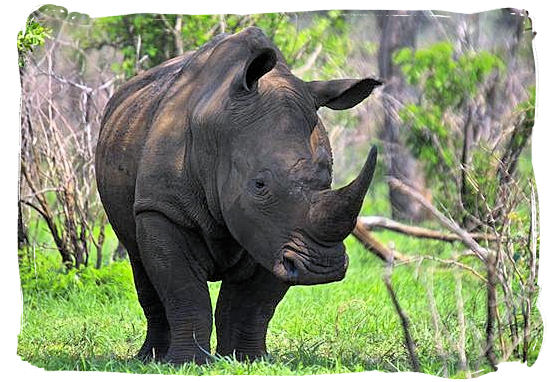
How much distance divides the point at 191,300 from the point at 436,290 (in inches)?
79.3

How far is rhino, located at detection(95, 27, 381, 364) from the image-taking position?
23.6ft

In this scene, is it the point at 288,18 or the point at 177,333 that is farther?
the point at 288,18

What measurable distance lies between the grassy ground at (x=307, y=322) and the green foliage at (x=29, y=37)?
115 cm

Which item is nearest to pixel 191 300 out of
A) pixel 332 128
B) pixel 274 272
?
pixel 274 272

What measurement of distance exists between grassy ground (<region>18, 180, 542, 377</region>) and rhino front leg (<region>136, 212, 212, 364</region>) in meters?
0.13

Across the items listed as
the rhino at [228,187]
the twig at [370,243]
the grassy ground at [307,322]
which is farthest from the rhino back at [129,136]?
the twig at [370,243]

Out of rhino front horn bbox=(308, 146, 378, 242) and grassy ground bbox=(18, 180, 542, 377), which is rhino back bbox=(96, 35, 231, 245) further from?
rhino front horn bbox=(308, 146, 378, 242)

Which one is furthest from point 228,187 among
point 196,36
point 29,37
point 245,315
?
point 196,36

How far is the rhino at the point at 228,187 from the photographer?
7.18 metres

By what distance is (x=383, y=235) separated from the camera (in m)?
11.0

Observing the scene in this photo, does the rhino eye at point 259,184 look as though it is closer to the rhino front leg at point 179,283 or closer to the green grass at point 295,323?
the rhino front leg at point 179,283

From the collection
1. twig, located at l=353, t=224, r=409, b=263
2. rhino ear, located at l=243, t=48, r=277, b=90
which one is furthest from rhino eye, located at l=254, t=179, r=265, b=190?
twig, located at l=353, t=224, r=409, b=263

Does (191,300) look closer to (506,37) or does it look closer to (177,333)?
(177,333)

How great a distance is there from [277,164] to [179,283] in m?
0.81
